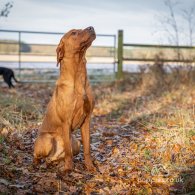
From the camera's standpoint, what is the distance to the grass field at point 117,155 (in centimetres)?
538

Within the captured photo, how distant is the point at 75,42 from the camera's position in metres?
5.70

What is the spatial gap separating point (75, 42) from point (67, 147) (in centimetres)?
134

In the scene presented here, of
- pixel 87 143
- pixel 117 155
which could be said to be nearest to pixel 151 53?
pixel 117 155

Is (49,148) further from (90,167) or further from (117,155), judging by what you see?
(117,155)

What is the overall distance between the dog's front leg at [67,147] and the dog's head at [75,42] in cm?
90

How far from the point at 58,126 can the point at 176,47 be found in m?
10.6

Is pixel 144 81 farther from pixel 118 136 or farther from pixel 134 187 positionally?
pixel 134 187

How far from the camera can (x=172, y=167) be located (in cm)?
598

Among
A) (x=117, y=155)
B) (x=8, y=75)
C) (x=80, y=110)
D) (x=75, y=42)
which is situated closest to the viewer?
(x=75, y=42)

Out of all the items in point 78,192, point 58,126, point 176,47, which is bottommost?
point 78,192

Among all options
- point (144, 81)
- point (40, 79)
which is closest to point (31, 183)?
point (144, 81)

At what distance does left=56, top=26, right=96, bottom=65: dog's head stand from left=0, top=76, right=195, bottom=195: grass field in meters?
1.54

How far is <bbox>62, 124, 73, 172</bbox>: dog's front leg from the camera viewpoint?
5834 mm

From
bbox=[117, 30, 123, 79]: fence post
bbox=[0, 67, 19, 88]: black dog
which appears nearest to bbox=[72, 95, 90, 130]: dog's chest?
bbox=[0, 67, 19, 88]: black dog
